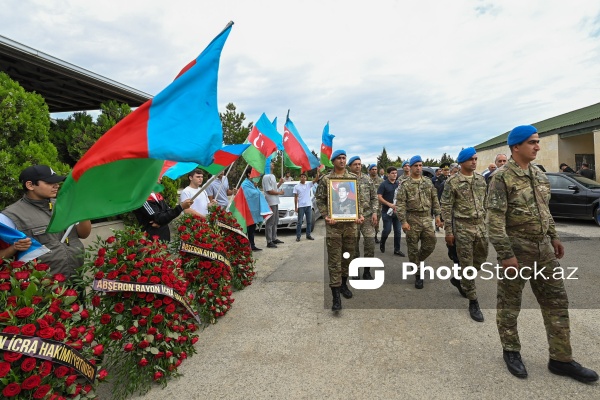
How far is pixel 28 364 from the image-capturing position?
76.0 inches

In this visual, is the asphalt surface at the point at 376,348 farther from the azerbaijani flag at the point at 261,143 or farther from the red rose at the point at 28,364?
the azerbaijani flag at the point at 261,143

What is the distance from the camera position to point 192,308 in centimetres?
335

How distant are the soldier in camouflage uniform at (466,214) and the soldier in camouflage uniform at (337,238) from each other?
3.86 ft

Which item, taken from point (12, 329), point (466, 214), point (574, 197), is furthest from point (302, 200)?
point (574, 197)

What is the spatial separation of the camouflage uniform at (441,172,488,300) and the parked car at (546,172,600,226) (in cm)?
726

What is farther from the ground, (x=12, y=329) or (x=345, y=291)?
(x=12, y=329)

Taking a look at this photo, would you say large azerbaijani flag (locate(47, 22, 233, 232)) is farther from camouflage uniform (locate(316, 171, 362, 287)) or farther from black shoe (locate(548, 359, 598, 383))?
black shoe (locate(548, 359, 598, 383))

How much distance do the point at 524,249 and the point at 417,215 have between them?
236cm

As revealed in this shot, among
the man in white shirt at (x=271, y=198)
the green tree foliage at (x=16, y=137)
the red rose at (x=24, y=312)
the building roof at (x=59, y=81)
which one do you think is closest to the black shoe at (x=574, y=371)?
the red rose at (x=24, y=312)

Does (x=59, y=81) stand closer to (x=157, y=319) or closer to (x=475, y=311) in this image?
(x=157, y=319)

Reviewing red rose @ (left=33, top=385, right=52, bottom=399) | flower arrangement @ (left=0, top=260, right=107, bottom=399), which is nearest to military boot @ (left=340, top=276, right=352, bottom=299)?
flower arrangement @ (left=0, top=260, right=107, bottom=399)

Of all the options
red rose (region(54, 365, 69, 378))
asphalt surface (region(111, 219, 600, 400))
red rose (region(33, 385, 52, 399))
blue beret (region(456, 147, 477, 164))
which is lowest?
asphalt surface (region(111, 219, 600, 400))

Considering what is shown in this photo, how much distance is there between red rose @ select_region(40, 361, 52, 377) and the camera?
6.51 ft

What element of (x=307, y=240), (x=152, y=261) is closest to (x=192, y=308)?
(x=152, y=261)
